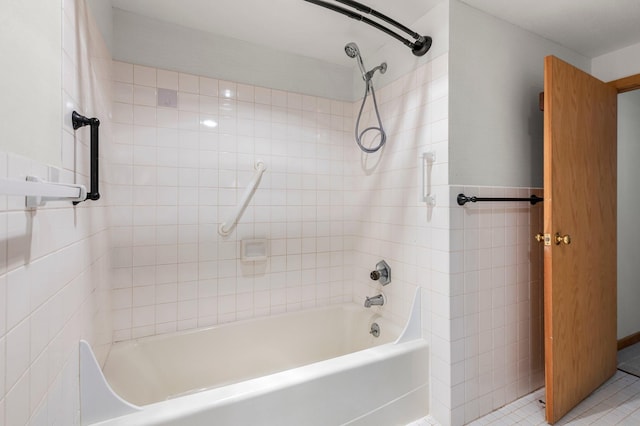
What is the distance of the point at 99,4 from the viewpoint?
4.62ft

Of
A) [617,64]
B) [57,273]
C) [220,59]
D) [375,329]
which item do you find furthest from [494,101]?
[57,273]

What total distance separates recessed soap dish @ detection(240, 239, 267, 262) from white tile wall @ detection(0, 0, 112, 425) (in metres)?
0.80

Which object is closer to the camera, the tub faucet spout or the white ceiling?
the white ceiling

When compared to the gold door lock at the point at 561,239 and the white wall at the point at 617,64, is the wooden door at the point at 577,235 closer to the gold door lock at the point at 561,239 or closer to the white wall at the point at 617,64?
the gold door lock at the point at 561,239

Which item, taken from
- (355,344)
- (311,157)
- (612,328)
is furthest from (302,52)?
(612,328)

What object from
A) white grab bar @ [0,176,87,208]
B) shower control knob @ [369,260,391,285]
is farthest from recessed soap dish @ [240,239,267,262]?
white grab bar @ [0,176,87,208]

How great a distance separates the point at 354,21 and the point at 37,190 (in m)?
1.84

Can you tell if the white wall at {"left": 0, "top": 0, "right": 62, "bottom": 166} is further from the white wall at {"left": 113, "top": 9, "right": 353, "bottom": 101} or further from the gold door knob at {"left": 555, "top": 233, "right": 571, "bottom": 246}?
the gold door knob at {"left": 555, "top": 233, "right": 571, "bottom": 246}

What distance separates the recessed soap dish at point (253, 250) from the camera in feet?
6.63

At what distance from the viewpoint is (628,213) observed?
98.5 inches

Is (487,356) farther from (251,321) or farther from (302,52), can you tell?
(302,52)

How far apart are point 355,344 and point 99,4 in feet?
8.30

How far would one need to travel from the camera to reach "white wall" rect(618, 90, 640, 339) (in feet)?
8.01

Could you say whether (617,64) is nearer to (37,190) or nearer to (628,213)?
(628,213)
